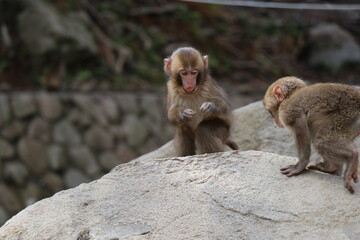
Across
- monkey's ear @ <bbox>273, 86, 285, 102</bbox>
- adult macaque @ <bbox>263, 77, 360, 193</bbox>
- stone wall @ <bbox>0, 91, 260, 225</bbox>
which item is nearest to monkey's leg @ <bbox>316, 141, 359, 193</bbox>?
adult macaque @ <bbox>263, 77, 360, 193</bbox>

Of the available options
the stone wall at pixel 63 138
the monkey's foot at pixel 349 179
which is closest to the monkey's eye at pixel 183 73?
the monkey's foot at pixel 349 179

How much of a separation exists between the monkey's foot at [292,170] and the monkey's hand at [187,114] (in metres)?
1.46

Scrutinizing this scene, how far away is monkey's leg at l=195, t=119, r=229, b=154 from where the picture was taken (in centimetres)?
646

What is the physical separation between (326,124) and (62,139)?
7.46 metres

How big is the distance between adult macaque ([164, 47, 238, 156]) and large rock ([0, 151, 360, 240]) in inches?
45.9

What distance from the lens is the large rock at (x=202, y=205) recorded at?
446 cm

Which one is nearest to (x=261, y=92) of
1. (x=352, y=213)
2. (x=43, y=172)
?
(x=43, y=172)

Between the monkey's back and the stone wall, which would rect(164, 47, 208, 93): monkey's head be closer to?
the monkey's back

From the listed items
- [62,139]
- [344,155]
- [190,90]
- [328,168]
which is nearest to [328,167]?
[328,168]

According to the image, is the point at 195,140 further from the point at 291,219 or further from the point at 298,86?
the point at 291,219

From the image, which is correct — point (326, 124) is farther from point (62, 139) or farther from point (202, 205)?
point (62, 139)

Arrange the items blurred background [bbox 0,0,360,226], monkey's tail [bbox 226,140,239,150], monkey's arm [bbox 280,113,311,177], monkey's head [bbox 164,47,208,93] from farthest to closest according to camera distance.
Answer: blurred background [bbox 0,0,360,226] → monkey's tail [bbox 226,140,239,150] → monkey's head [bbox 164,47,208,93] → monkey's arm [bbox 280,113,311,177]

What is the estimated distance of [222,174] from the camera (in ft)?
16.5

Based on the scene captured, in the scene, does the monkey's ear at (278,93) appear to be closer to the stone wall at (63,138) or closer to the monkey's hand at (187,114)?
the monkey's hand at (187,114)
